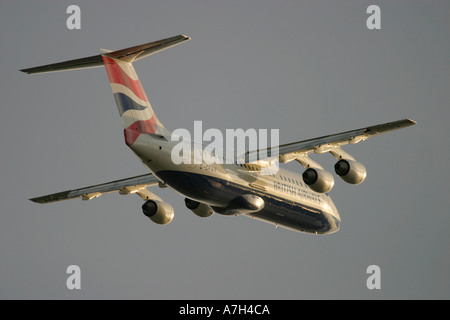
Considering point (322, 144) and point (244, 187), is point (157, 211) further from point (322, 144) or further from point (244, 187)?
point (322, 144)

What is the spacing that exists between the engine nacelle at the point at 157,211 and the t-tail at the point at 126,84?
18.7 feet

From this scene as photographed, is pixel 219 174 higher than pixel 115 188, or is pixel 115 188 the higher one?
pixel 115 188

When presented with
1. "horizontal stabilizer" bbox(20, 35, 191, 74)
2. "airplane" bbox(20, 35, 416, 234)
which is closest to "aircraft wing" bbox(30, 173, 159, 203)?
"airplane" bbox(20, 35, 416, 234)

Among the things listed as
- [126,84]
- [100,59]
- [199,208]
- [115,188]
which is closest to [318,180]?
[199,208]

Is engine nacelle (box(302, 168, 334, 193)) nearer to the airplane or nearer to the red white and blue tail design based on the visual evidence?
the airplane

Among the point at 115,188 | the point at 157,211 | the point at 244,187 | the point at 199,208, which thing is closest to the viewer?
the point at 244,187

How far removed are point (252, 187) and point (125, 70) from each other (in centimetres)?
645

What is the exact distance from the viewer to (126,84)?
1193 inches

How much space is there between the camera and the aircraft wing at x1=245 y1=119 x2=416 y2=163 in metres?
30.2

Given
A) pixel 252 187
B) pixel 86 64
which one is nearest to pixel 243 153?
pixel 252 187

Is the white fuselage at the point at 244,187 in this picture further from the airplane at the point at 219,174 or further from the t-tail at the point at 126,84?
the t-tail at the point at 126,84

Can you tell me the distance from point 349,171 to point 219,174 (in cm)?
444

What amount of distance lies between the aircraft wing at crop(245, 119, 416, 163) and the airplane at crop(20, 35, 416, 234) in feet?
0.10

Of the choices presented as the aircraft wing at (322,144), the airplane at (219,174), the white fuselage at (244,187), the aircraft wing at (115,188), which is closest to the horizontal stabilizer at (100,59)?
the airplane at (219,174)
